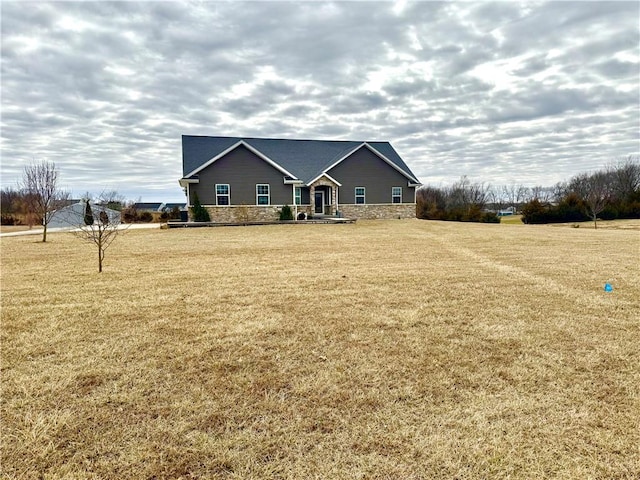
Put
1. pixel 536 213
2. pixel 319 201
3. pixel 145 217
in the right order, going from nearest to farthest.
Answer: pixel 319 201, pixel 536 213, pixel 145 217

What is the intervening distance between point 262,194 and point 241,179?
1853mm

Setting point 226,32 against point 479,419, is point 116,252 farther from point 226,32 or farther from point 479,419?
point 479,419

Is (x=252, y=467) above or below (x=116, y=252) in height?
below

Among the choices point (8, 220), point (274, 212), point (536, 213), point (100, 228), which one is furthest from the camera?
point (8, 220)

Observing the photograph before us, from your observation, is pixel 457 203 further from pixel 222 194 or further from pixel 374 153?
pixel 222 194

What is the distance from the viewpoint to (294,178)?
26656 millimetres

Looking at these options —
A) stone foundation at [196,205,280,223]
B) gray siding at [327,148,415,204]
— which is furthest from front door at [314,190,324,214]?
stone foundation at [196,205,280,223]

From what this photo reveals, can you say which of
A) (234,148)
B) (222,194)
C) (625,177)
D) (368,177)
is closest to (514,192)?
(625,177)

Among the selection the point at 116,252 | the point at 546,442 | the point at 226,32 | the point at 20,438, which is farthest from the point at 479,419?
the point at 226,32

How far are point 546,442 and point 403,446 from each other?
1.01m

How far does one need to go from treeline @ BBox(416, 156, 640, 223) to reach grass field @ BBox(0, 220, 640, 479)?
1185 inches

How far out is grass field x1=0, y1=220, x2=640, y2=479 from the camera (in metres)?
2.34

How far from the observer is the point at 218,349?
4.01m

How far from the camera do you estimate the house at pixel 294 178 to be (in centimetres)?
2556
